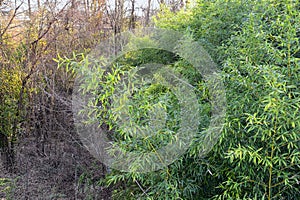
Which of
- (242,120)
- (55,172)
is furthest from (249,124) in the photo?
(55,172)

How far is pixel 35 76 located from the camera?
438 centimetres

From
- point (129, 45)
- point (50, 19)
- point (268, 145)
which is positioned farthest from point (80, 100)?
point (268, 145)

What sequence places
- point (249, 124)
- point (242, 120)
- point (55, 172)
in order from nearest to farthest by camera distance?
1. point (249, 124)
2. point (242, 120)
3. point (55, 172)

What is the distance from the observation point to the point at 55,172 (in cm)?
423

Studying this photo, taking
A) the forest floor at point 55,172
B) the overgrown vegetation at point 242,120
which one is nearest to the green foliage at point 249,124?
the overgrown vegetation at point 242,120

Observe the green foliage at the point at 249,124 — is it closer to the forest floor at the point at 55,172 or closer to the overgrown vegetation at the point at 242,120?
the overgrown vegetation at the point at 242,120

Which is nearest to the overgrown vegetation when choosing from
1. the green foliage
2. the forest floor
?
the green foliage

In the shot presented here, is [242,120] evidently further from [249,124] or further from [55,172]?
[55,172]

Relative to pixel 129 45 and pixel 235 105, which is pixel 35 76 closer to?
pixel 129 45

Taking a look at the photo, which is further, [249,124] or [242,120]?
[242,120]

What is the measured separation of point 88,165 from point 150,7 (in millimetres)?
3850

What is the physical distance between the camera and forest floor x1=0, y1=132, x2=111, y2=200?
3.70 meters

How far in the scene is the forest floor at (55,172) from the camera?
3.70 m

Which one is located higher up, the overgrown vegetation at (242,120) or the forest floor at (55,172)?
the overgrown vegetation at (242,120)
